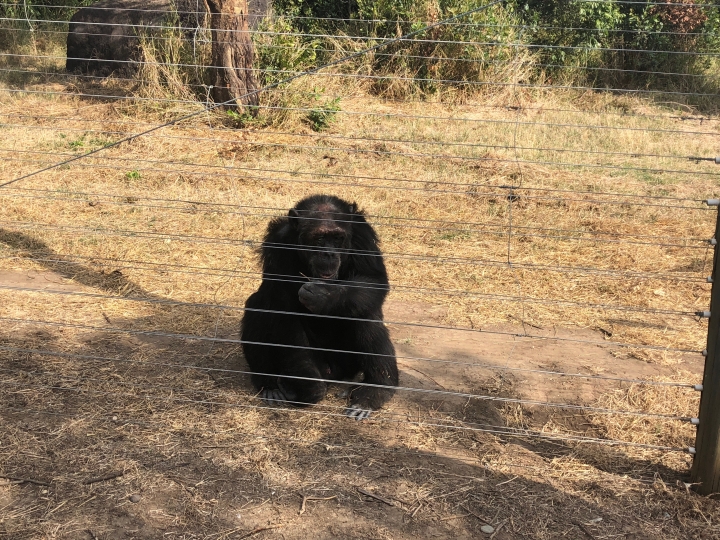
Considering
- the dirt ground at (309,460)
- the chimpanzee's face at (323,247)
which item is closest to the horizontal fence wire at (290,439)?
the dirt ground at (309,460)

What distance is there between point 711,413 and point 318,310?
235cm

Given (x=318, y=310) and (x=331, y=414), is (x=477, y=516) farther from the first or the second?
(x=318, y=310)

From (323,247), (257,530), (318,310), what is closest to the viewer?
(257,530)

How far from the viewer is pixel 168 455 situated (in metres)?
4.19

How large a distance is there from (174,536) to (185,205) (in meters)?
5.97

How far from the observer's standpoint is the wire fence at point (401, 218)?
501cm

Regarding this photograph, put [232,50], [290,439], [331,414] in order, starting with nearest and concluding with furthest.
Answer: [290,439]
[331,414]
[232,50]

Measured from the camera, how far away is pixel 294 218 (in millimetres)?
5227

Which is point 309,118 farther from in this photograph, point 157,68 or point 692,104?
point 692,104

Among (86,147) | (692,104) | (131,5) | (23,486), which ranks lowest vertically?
(23,486)

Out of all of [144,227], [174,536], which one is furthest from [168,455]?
[144,227]

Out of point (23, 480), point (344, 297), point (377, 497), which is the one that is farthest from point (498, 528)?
point (23, 480)

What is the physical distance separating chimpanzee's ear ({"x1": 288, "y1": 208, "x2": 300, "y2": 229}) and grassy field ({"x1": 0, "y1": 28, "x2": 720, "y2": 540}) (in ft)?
0.83

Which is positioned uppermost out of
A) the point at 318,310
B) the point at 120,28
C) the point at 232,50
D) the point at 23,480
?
the point at 120,28
